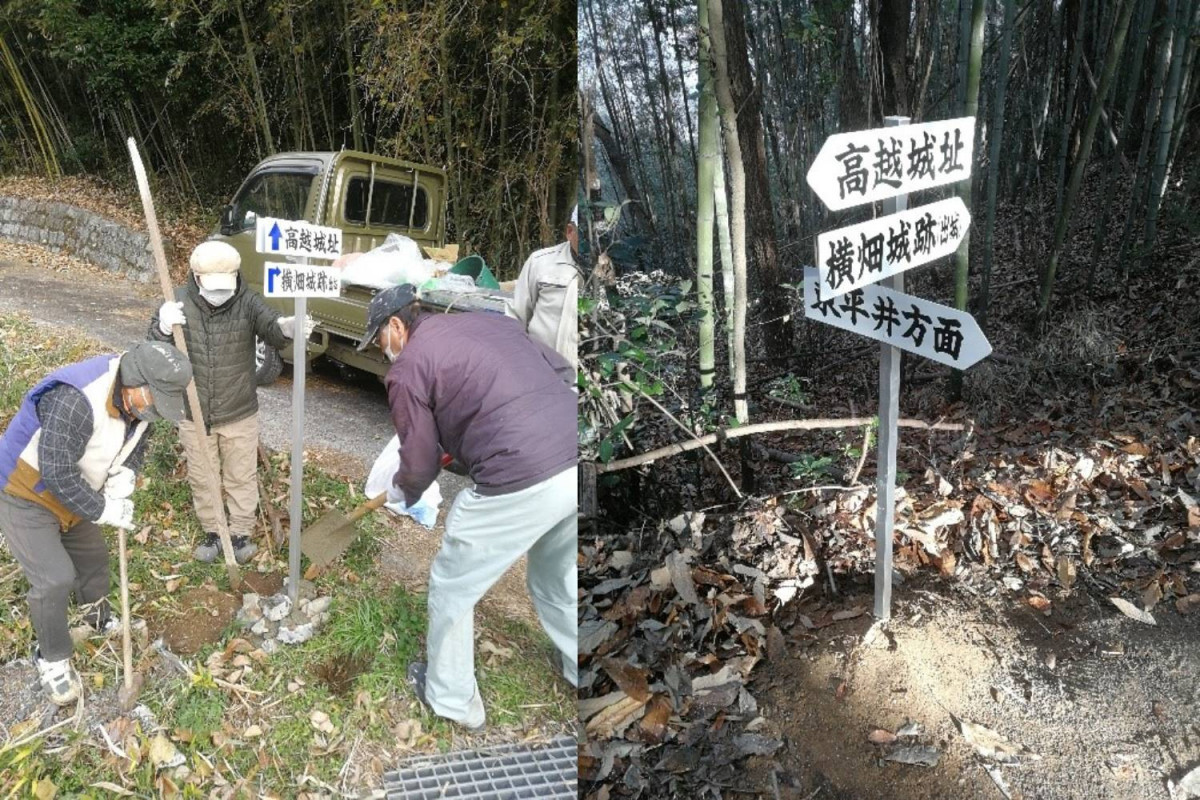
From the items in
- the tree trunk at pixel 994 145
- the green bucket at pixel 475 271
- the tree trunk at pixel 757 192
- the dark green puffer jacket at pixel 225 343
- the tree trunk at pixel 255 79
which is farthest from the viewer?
the tree trunk at pixel 255 79

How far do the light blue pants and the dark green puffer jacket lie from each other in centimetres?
105

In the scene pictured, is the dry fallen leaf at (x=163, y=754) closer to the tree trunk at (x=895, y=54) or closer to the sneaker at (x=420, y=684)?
the sneaker at (x=420, y=684)

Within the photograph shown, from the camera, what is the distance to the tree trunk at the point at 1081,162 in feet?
6.93

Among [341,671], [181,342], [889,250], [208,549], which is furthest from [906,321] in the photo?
[208,549]

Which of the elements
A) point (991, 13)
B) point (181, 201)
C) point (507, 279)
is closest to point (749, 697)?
point (991, 13)

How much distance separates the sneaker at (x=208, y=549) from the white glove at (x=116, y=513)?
1.48 feet

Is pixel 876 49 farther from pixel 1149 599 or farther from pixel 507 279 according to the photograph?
pixel 507 279

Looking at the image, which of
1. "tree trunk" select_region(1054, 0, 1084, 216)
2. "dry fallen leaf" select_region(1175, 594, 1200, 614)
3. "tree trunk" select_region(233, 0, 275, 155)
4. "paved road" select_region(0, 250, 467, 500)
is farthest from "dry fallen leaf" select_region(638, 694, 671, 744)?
"tree trunk" select_region(233, 0, 275, 155)

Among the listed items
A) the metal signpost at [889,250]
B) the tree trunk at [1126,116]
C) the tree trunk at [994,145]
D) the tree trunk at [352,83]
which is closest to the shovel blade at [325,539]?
the metal signpost at [889,250]

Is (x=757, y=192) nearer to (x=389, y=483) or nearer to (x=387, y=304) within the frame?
(x=387, y=304)

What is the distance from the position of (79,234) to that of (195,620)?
205 cm

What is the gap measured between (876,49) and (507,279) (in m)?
2.51

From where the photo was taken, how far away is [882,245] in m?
1.19

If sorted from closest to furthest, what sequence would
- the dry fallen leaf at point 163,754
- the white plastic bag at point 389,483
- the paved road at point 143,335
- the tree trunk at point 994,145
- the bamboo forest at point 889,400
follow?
the bamboo forest at point 889,400
the dry fallen leaf at point 163,754
the white plastic bag at point 389,483
the tree trunk at point 994,145
the paved road at point 143,335
